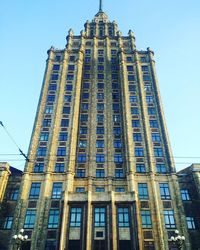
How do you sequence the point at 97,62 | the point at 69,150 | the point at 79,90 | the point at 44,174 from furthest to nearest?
the point at 97,62 < the point at 79,90 < the point at 69,150 < the point at 44,174

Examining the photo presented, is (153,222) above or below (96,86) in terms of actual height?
below

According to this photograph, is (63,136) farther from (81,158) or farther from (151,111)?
(151,111)

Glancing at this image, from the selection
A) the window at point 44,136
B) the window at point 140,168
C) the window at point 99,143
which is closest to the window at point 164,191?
the window at point 140,168

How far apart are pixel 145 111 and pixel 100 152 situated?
1363 centimetres

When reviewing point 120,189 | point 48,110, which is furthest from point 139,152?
point 48,110

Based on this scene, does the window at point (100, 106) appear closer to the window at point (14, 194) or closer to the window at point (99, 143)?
the window at point (99, 143)

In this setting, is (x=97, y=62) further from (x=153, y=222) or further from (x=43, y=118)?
(x=153, y=222)

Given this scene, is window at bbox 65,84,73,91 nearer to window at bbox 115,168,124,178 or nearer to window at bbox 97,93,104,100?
window at bbox 97,93,104,100

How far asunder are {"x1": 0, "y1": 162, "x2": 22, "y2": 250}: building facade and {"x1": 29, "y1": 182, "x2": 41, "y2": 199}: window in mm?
2848

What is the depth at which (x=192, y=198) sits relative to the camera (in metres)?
43.1

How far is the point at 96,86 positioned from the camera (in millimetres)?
62188

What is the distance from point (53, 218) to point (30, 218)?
11.6 feet

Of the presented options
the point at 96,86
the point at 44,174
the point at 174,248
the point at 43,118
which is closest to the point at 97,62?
the point at 96,86

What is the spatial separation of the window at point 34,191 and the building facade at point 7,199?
285 centimetres
